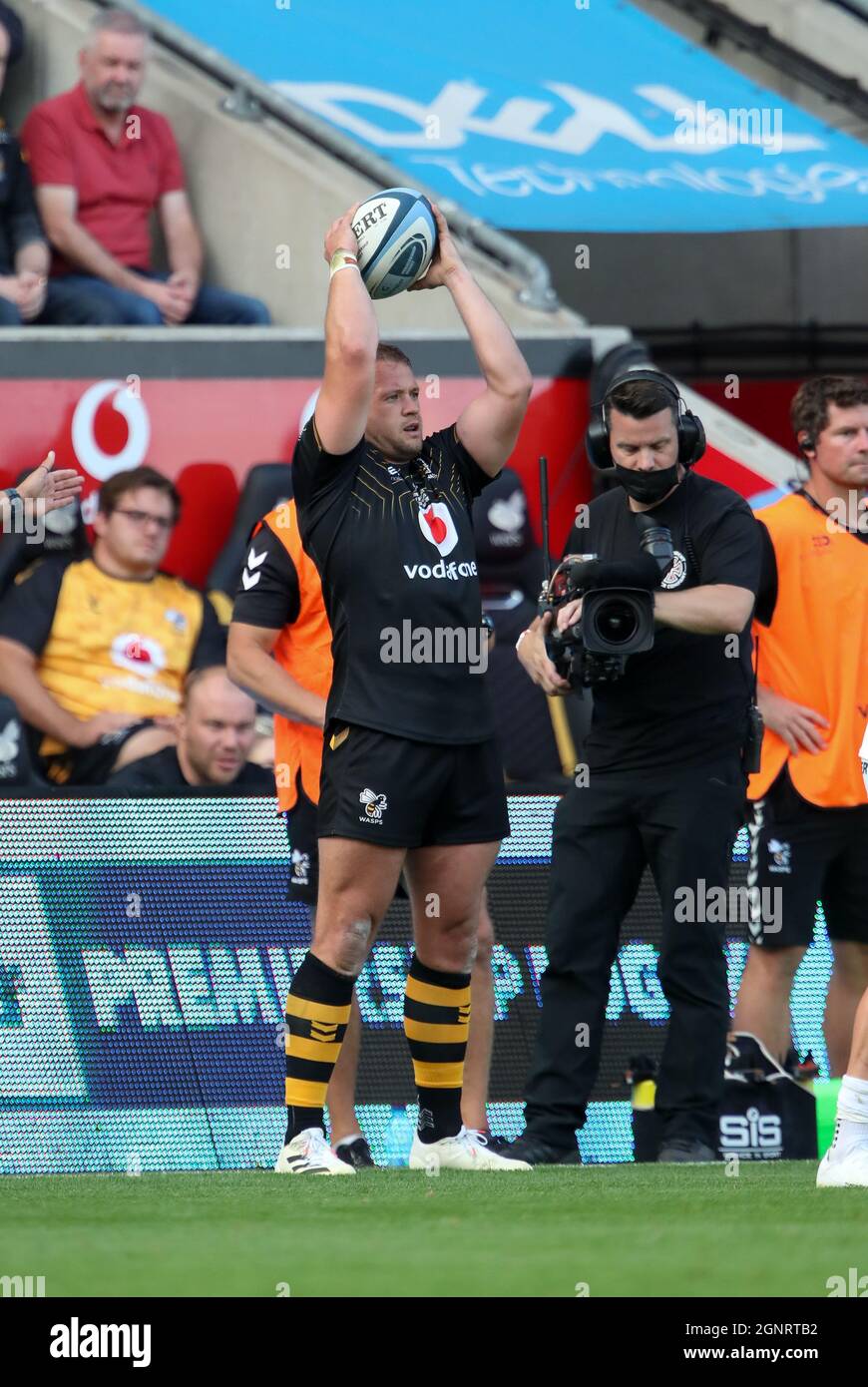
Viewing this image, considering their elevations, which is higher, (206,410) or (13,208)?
(13,208)

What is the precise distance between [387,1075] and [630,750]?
1.61 m

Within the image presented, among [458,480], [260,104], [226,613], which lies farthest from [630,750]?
[260,104]

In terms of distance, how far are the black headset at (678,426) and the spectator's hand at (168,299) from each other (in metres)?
4.69

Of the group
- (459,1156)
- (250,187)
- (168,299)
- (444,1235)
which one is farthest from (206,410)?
(444,1235)

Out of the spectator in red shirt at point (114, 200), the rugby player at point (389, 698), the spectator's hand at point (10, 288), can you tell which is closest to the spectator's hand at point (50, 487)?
the rugby player at point (389, 698)

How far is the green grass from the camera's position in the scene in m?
3.99

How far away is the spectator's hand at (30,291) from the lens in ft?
34.4

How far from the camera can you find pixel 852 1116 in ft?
17.8

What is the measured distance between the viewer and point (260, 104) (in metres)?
11.9

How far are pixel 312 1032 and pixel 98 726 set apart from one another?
11.5 ft

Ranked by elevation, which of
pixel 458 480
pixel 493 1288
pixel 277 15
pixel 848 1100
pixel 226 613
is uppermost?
pixel 277 15

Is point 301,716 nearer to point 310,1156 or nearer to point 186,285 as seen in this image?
point 310,1156

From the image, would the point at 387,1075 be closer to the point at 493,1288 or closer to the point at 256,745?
the point at 256,745

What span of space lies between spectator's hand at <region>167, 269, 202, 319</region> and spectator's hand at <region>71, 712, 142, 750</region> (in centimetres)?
270
